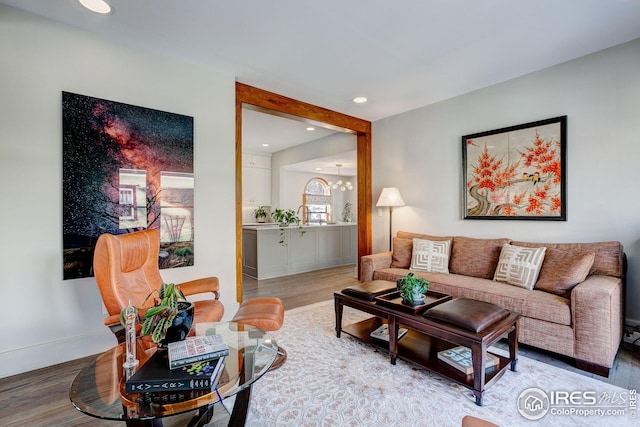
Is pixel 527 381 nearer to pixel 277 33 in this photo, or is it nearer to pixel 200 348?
pixel 200 348

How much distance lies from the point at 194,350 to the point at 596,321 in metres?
2.62

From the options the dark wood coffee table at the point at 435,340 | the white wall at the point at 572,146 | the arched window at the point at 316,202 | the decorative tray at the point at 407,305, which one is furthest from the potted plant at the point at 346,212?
the decorative tray at the point at 407,305

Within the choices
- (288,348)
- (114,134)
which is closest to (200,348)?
(288,348)

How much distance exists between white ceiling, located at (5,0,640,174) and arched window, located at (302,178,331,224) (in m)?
5.79

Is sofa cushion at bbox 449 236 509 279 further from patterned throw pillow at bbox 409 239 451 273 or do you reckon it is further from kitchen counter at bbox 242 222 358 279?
kitchen counter at bbox 242 222 358 279

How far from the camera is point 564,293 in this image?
2547mm

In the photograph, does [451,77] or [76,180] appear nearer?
[76,180]

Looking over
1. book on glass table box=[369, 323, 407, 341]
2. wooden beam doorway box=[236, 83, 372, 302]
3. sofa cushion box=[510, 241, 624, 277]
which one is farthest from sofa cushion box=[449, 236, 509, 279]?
wooden beam doorway box=[236, 83, 372, 302]

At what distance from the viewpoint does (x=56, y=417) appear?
1.79 meters

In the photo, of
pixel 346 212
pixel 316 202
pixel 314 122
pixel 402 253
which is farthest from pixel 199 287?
pixel 346 212

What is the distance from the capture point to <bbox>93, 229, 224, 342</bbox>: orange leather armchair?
6.40 feet

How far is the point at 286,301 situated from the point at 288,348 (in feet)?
4.47

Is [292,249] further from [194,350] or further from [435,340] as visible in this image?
[194,350]

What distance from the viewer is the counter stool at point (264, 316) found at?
2100 millimetres
